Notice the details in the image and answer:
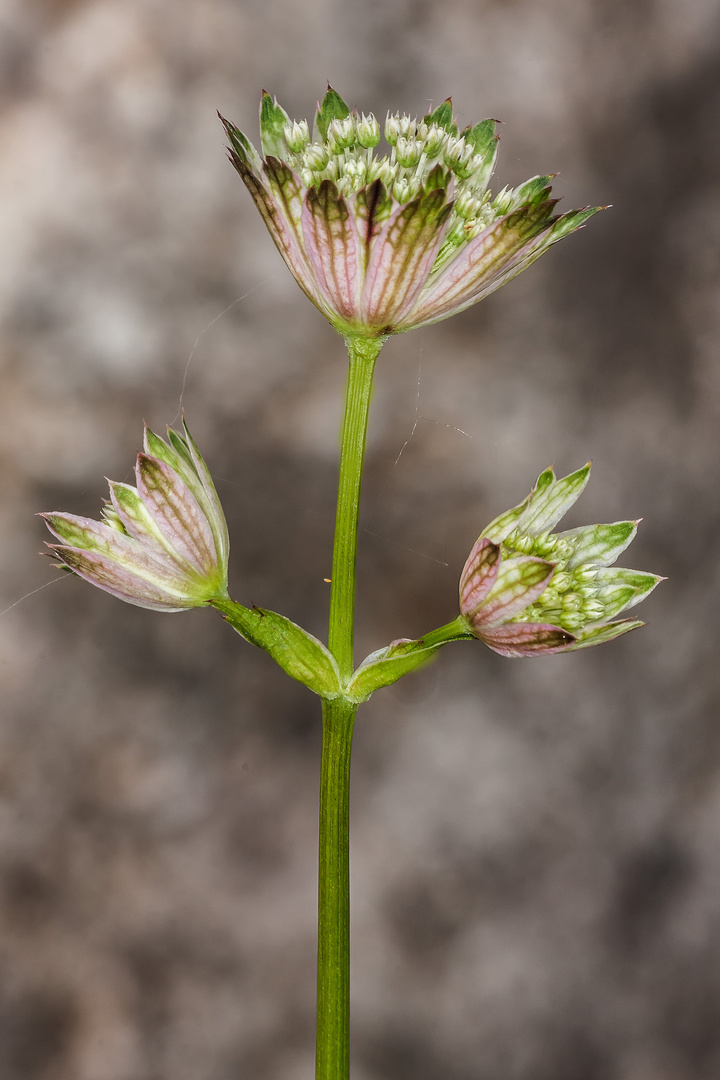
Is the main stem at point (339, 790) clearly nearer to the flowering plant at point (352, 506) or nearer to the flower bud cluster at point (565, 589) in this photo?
the flowering plant at point (352, 506)

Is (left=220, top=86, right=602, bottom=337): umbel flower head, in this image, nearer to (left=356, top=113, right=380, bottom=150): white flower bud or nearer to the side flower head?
(left=356, top=113, right=380, bottom=150): white flower bud

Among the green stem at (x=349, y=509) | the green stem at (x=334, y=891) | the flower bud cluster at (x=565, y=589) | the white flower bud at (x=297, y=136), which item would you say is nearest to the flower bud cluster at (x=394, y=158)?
the white flower bud at (x=297, y=136)

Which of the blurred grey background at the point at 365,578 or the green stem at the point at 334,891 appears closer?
the green stem at the point at 334,891

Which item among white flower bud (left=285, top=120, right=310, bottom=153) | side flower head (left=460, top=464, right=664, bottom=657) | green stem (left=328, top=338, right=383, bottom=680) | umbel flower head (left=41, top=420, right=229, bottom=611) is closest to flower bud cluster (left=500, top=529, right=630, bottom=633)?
side flower head (left=460, top=464, right=664, bottom=657)

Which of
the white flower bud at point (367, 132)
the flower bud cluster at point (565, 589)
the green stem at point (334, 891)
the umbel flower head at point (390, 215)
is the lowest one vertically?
the green stem at point (334, 891)

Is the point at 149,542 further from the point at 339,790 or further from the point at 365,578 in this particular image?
the point at 365,578

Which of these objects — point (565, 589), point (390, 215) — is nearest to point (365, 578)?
point (565, 589)

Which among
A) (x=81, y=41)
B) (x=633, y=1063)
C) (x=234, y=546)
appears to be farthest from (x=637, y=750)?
(x=81, y=41)
